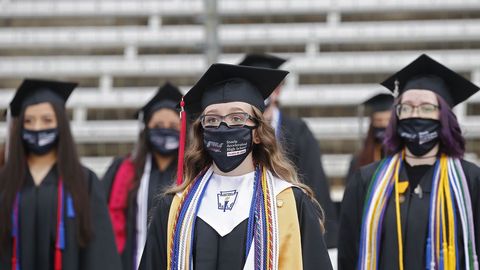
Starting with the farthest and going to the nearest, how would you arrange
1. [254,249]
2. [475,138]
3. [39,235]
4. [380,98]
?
[475,138]
[380,98]
[39,235]
[254,249]

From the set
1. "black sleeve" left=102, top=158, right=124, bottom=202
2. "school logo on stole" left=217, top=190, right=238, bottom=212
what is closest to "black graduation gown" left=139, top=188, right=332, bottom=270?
"school logo on stole" left=217, top=190, right=238, bottom=212

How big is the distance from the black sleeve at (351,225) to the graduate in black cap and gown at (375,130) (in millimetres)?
2483

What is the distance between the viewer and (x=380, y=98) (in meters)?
8.52

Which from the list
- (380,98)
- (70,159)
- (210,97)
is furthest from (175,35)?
(210,97)

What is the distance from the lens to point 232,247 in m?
4.23

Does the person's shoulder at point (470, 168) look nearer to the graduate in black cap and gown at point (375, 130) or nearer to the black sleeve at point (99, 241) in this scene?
the black sleeve at point (99, 241)

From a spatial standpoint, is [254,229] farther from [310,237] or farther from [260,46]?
[260,46]

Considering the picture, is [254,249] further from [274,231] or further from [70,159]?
[70,159]

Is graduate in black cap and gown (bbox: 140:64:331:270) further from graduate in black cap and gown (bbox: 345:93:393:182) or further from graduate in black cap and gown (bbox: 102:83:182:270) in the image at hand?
graduate in black cap and gown (bbox: 345:93:393:182)

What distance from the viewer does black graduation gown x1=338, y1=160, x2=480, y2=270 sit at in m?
5.26

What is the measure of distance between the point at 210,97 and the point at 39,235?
2270 millimetres

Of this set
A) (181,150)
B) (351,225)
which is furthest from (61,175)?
(351,225)

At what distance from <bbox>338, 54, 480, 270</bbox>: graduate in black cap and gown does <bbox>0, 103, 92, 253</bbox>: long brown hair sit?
176 cm

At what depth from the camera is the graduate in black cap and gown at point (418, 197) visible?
17.1ft
